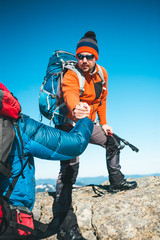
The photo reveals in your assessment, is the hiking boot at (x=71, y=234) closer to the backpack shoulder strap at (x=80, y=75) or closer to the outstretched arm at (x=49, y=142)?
the outstretched arm at (x=49, y=142)

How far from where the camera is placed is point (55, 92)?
6.28m

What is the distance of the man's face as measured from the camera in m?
6.18

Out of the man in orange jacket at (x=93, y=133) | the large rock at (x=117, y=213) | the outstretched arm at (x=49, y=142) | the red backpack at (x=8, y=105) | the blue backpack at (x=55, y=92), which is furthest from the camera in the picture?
the blue backpack at (x=55, y=92)

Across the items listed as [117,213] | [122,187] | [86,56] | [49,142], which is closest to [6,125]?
[49,142]

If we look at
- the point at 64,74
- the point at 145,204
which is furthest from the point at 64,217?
the point at 64,74

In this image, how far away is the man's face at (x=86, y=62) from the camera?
6176mm

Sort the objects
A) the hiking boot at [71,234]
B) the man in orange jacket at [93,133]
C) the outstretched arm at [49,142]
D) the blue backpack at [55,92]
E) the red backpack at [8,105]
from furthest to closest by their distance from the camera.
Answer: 1. the blue backpack at [55,92]
2. the man in orange jacket at [93,133]
3. the hiking boot at [71,234]
4. the outstretched arm at [49,142]
5. the red backpack at [8,105]

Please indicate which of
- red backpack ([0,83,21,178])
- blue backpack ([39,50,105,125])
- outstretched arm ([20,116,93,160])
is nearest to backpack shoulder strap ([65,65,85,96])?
blue backpack ([39,50,105,125])

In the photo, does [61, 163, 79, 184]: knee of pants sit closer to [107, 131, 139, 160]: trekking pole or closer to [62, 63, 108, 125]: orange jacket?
[107, 131, 139, 160]: trekking pole

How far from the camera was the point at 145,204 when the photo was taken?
5.82 meters

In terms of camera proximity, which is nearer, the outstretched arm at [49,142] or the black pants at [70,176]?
the outstretched arm at [49,142]

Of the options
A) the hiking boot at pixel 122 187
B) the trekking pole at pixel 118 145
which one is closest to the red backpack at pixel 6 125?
the trekking pole at pixel 118 145

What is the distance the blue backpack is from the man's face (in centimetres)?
15

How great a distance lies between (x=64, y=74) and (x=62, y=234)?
419 centimetres
